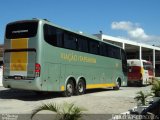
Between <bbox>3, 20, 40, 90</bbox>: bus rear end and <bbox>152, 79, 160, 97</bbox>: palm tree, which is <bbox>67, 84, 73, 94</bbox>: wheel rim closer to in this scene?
<bbox>3, 20, 40, 90</bbox>: bus rear end

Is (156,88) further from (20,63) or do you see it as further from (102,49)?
(102,49)

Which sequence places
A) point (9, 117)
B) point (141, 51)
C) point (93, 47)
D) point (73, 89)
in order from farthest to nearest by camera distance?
point (141, 51), point (93, 47), point (73, 89), point (9, 117)

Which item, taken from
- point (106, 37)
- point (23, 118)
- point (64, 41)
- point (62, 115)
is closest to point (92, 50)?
point (64, 41)

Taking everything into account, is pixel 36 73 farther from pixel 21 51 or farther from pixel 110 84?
pixel 110 84

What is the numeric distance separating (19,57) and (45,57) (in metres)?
Answer: 1.25

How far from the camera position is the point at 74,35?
1889cm

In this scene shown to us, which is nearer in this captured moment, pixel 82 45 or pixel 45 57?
pixel 45 57

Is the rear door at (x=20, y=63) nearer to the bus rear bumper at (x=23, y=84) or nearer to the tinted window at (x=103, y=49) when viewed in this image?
the bus rear bumper at (x=23, y=84)

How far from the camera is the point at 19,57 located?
52.9 ft

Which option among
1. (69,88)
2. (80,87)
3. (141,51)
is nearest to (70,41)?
(69,88)

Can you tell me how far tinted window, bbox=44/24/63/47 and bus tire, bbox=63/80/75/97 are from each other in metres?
2.41

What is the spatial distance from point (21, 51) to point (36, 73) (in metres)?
1.35

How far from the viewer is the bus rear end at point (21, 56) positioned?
51.4 feet

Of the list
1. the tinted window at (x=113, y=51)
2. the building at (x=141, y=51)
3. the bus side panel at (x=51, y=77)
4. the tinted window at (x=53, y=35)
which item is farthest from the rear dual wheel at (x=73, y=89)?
the building at (x=141, y=51)
